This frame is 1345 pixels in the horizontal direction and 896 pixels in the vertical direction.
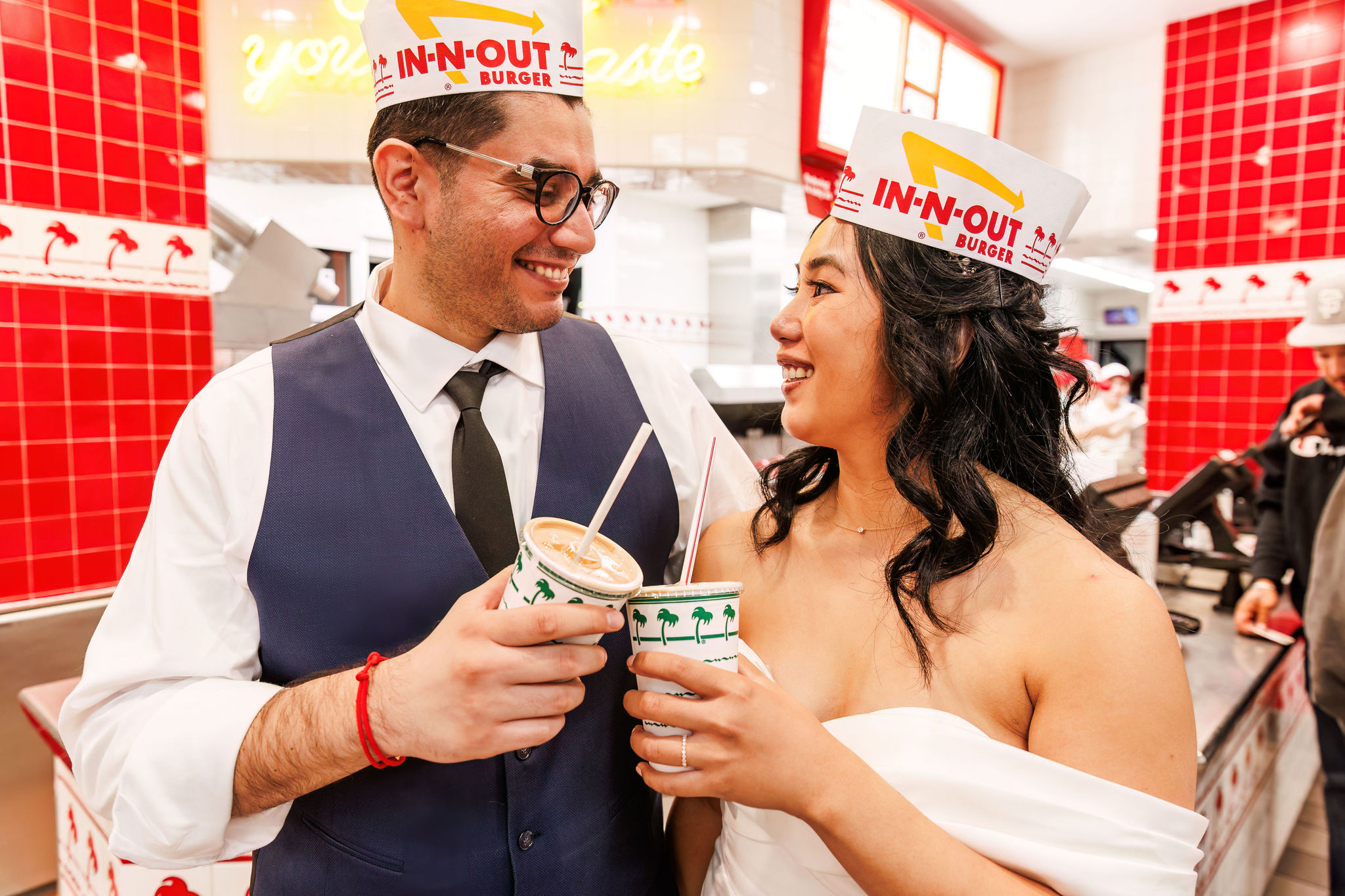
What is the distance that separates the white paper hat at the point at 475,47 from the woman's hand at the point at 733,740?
93 cm

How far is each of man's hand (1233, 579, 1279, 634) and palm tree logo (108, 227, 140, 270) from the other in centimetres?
473

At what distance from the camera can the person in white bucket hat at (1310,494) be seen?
2.80 m

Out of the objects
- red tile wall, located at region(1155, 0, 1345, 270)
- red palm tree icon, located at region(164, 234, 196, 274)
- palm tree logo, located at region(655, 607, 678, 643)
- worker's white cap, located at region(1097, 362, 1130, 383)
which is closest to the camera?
palm tree logo, located at region(655, 607, 678, 643)

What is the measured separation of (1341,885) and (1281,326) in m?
3.65

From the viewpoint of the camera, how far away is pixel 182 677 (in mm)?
1082

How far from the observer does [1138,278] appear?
10297mm

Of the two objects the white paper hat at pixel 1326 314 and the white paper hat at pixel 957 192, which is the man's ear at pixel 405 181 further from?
the white paper hat at pixel 1326 314

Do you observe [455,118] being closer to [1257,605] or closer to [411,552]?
[411,552]

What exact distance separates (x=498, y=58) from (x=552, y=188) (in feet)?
0.69

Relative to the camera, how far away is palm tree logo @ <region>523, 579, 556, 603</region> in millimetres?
775

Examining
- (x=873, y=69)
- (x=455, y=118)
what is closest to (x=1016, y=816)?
(x=455, y=118)

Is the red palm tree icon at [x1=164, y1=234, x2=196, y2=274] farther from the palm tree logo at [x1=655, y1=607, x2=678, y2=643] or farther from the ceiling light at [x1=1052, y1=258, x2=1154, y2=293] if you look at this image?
the ceiling light at [x1=1052, y1=258, x2=1154, y2=293]

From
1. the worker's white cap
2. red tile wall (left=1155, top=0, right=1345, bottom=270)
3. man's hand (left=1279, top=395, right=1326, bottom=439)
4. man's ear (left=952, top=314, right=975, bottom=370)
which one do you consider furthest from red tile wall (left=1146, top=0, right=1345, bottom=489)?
man's ear (left=952, top=314, right=975, bottom=370)

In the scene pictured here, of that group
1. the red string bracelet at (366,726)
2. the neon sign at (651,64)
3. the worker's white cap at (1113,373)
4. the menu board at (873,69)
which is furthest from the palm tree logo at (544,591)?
the worker's white cap at (1113,373)
